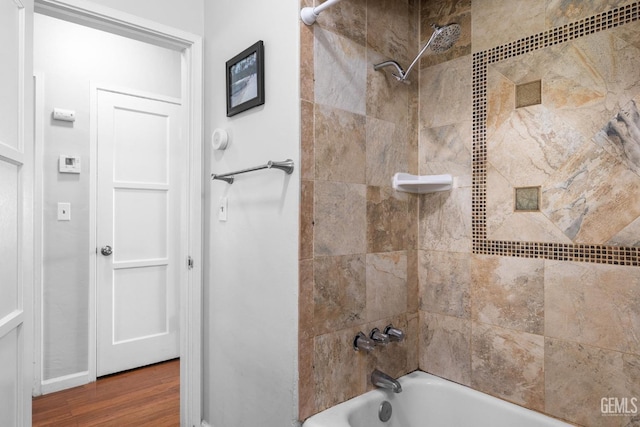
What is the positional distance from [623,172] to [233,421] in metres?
1.88

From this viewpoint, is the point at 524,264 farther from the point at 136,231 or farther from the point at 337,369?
the point at 136,231

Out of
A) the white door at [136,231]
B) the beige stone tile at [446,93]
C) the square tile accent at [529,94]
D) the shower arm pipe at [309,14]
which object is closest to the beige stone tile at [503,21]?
the beige stone tile at [446,93]

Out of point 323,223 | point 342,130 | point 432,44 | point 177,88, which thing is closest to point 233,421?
point 323,223

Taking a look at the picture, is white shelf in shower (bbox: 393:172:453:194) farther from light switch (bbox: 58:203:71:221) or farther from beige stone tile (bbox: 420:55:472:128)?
light switch (bbox: 58:203:71:221)

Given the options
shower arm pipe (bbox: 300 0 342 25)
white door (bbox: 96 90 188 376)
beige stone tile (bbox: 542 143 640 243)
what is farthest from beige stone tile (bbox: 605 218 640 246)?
white door (bbox: 96 90 188 376)

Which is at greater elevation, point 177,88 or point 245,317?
point 177,88

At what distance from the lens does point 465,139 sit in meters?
1.72

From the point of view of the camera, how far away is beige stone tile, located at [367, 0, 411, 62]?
1.68 metres

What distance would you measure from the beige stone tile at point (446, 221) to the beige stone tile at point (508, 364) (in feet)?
1.23

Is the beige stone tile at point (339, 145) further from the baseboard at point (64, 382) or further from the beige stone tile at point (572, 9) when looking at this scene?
the baseboard at point (64, 382)

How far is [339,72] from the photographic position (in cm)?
155

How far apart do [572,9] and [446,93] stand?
549 millimetres

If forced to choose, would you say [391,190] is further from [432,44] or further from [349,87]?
[432,44]

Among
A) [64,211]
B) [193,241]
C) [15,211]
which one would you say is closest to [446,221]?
[193,241]
